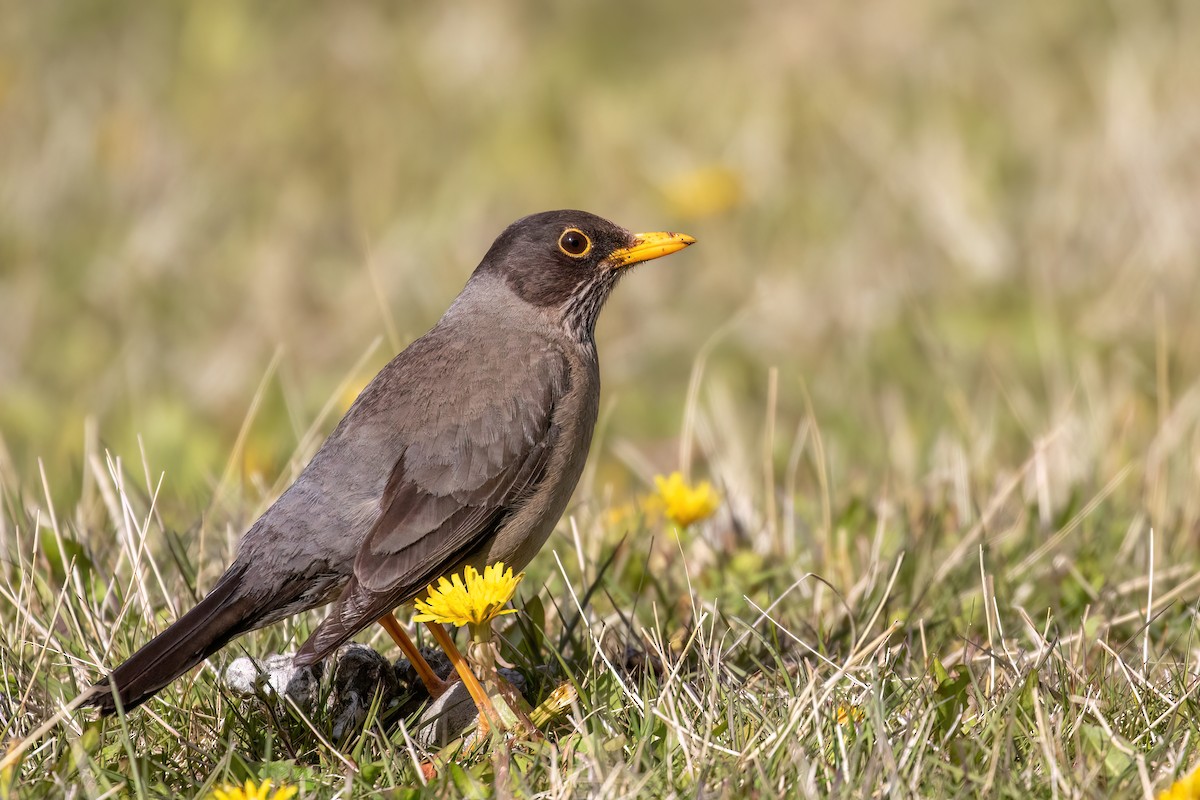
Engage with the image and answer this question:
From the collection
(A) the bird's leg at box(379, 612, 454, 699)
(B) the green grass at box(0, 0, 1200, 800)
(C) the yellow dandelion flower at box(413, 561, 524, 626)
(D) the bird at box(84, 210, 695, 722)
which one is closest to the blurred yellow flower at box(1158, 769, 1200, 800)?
(B) the green grass at box(0, 0, 1200, 800)

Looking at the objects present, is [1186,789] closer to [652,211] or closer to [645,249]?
[645,249]

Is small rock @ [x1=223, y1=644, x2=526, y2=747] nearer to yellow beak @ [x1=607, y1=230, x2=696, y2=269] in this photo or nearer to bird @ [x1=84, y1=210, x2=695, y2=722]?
bird @ [x1=84, y1=210, x2=695, y2=722]

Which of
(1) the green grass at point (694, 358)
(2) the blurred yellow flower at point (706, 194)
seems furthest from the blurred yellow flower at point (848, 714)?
(2) the blurred yellow flower at point (706, 194)

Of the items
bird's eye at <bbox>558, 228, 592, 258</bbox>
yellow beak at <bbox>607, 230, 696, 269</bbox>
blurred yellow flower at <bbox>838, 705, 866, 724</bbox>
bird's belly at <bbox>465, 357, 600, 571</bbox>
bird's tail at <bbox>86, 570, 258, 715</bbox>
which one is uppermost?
bird's eye at <bbox>558, 228, 592, 258</bbox>

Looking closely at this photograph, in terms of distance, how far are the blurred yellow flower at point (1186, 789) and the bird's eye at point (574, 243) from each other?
2.74m

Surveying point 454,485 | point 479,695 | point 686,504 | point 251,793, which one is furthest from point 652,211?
point 251,793

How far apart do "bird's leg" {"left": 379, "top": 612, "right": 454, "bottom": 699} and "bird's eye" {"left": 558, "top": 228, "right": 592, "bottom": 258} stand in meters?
1.48

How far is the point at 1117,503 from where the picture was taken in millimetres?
6074

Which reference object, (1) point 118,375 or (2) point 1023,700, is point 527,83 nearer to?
(1) point 118,375

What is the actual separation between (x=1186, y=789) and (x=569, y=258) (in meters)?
2.77

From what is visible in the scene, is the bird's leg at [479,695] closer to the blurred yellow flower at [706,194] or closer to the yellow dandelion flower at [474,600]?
the yellow dandelion flower at [474,600]

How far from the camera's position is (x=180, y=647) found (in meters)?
3.76

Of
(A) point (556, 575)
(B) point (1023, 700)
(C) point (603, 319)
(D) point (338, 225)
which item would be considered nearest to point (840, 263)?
(C) point (603, 319)

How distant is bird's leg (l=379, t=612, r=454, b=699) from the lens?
14.0ft
